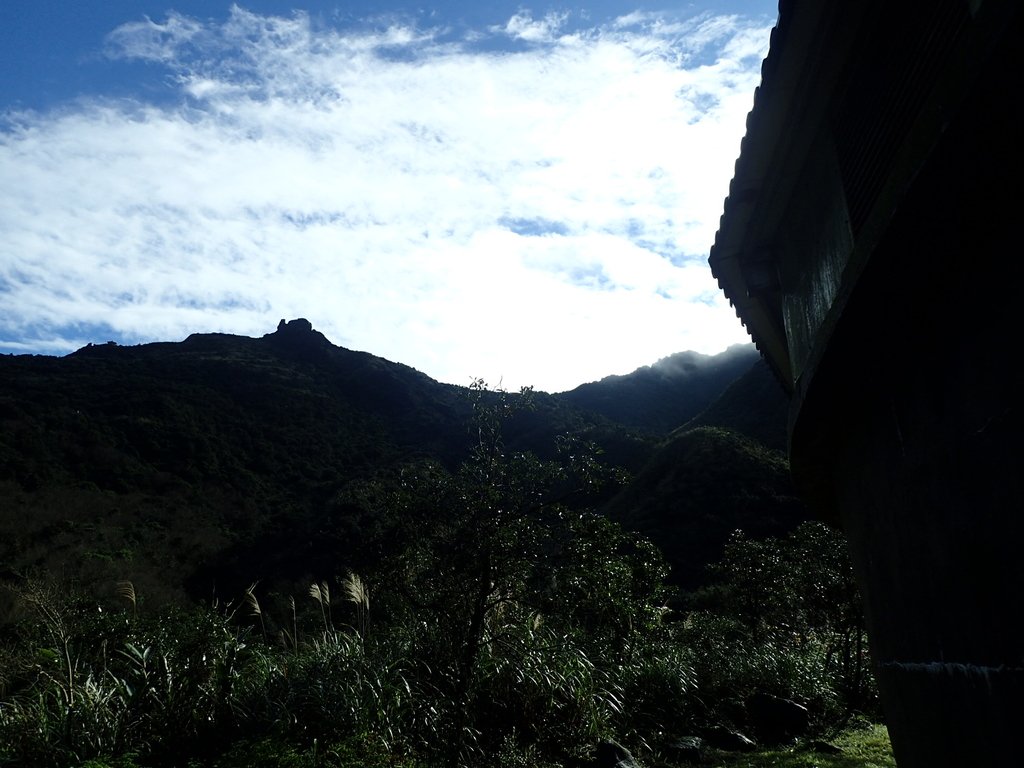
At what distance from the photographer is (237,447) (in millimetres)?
43844

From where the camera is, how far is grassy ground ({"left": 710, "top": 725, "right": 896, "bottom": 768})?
8.41m

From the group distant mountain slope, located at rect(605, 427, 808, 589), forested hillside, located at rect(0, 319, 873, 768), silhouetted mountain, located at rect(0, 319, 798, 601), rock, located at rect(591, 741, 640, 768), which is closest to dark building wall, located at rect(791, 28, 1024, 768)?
rock, located at rect(591, 741, 640, 768)

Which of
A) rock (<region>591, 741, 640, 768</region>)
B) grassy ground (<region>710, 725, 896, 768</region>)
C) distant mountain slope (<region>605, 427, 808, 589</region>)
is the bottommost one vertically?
grassy ground (<region>710, 725, 896, 768</region>)

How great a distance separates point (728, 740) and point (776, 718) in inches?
51.5

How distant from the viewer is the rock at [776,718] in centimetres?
1065

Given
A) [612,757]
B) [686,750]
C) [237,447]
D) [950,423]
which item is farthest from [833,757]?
[237,447]

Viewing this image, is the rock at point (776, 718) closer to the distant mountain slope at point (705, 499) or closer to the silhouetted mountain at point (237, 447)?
the silhouetted mountain at point (237, 447)

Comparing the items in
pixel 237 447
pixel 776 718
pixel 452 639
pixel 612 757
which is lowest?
pixel 776 718

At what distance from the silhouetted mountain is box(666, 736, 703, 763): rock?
12.0 m

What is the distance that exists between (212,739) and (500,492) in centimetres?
346

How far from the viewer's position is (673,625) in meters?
16.0

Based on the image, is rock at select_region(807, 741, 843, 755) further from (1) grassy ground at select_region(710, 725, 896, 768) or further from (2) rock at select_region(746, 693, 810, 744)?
(2) rock at select_region(746, 693, 810, 744)

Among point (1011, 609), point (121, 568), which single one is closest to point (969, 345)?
point (1011, 609)

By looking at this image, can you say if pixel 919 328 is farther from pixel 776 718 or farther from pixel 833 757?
pixel 776 718
